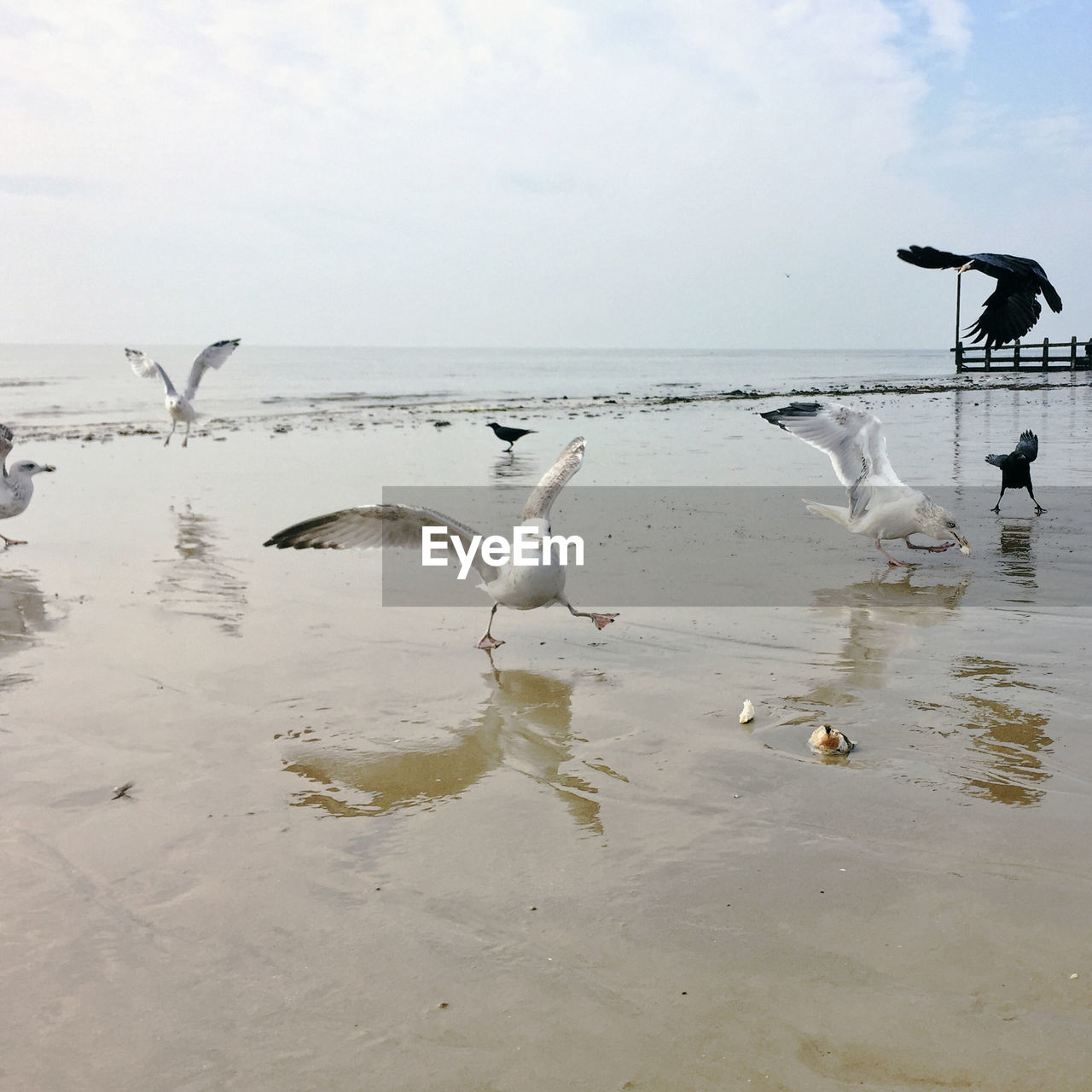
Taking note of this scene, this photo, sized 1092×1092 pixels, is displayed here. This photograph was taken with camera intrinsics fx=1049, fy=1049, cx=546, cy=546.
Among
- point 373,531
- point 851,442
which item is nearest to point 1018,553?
point 851,442

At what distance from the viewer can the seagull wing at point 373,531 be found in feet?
20.4

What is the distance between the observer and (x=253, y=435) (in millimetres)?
21141

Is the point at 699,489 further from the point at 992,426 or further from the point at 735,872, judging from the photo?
the point at 992,426

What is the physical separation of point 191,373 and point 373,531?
42.5 feet

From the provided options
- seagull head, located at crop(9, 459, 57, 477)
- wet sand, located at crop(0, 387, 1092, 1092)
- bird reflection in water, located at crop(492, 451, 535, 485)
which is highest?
bird reflection in water, located at crop(492, 451, 535, 485)

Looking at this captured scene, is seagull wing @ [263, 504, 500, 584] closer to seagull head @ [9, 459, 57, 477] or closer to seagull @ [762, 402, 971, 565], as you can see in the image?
seagull @ [762, 402, 971, 565]

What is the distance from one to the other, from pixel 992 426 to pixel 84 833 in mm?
20091

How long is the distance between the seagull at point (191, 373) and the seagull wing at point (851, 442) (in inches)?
444

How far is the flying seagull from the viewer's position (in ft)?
31.6

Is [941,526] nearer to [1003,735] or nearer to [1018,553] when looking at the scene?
[1018,553]

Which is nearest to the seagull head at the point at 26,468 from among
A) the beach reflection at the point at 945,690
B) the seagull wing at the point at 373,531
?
the seagull wing at the point at 373,531

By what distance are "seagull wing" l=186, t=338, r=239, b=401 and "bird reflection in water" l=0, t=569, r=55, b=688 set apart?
32.5 ft

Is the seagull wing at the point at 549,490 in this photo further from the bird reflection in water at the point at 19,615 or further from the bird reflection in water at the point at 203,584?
the bird reflection in water at the point at 19,615

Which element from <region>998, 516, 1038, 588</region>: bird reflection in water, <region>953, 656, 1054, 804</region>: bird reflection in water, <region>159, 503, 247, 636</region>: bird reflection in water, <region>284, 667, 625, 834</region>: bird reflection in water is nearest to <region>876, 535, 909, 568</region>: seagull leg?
<region>998, 516, 1038, 588</region>: bird reflection in water
